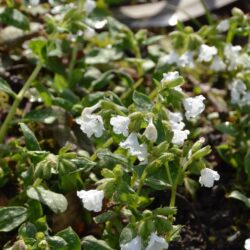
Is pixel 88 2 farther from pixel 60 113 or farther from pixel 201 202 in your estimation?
pixel 201 202

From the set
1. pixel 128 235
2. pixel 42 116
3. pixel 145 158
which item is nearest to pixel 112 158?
pixel 145 158

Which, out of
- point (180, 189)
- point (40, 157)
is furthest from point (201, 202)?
point (40, 157)

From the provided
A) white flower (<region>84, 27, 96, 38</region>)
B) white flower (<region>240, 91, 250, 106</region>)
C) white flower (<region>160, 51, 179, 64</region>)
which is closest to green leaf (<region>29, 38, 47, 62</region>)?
white flower (<region>84, 27, 96, 38</region>)

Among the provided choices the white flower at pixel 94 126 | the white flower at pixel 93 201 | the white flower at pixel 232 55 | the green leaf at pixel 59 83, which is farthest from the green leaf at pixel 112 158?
the white flower at pixel 232 55

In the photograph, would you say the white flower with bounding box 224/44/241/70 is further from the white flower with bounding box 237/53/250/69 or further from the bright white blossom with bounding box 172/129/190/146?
the bright white blossom with bounding box 172/129/190/146

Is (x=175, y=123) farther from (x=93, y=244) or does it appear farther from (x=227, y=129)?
(x=227, y=129)

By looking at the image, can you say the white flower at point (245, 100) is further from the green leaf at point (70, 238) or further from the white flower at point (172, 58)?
the green leaf at point (70, 238)
